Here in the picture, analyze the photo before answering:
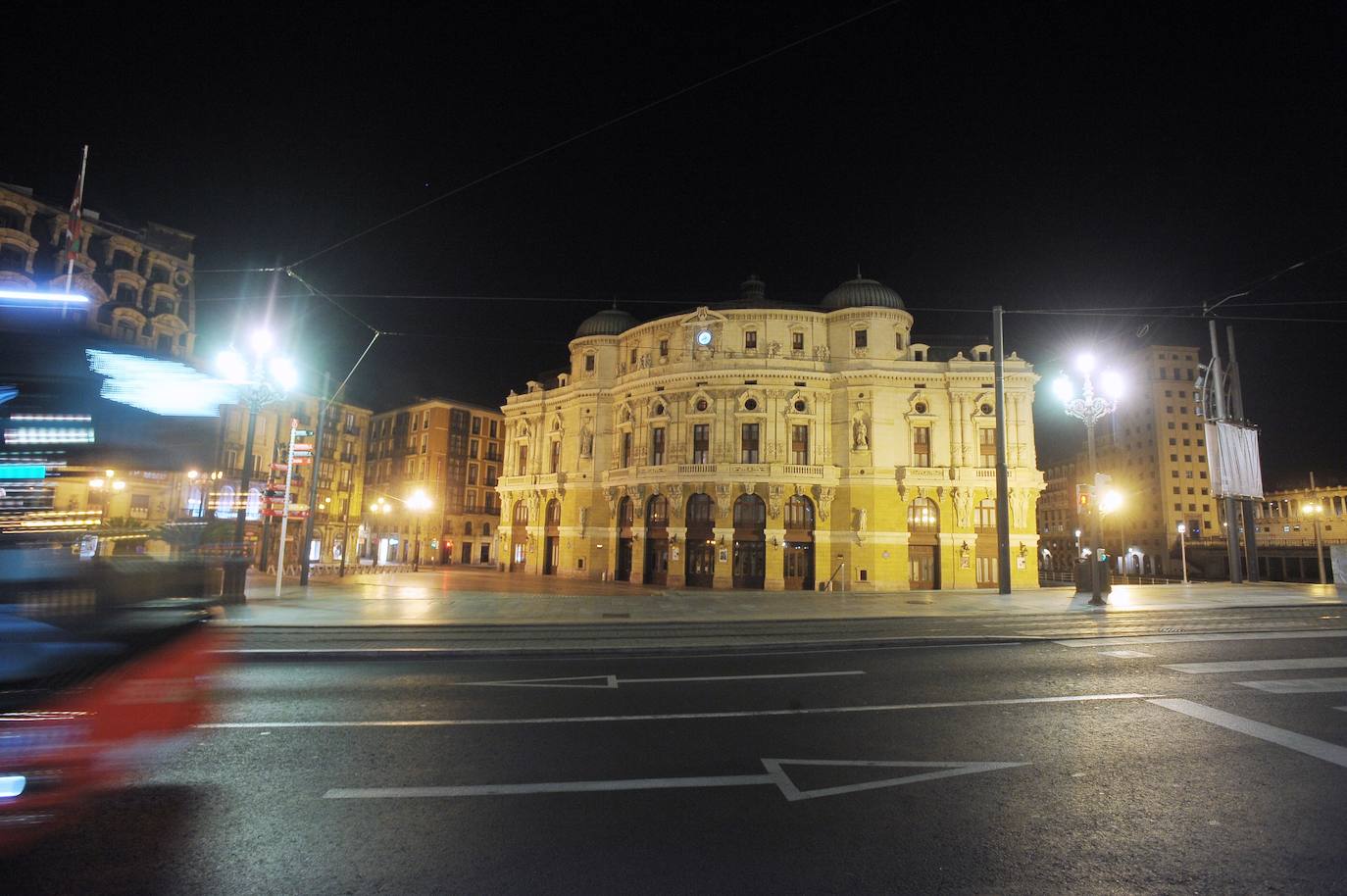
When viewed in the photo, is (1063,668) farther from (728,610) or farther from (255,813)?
(728,610)

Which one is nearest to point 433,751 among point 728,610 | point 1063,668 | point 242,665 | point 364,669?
point 364,669

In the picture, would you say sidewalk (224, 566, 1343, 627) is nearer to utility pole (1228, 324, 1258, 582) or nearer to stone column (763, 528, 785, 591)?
utility pole (1228, 324, 1258, 582)

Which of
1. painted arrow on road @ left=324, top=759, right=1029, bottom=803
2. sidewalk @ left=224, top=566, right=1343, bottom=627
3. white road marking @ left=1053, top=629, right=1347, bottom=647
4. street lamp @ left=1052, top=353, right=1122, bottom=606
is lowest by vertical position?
sidewalk @ left=224, top=566, right=1343, bottom=627

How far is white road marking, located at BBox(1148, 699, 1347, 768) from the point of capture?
5742 mm

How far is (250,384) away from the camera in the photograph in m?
19.5

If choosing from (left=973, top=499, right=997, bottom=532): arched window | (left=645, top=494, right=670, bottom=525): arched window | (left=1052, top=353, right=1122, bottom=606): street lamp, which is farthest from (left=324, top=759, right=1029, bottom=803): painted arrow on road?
(left=973, top=499, right=997, bottom=532): arched window

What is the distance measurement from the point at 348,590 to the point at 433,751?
23.1 m

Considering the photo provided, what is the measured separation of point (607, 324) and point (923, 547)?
27368mm

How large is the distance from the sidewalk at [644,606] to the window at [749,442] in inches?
566

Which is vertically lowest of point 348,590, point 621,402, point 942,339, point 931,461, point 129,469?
point 348,590

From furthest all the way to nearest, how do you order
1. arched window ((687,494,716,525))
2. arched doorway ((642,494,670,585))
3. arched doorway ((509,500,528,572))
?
arched doorway ((509,500,528,572)), arched doorway ((642,494,670,585)), arched window ((687,494,716,525))

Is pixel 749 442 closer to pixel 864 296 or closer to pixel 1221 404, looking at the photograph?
pixel 864 296

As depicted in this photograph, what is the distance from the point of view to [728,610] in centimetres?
2128

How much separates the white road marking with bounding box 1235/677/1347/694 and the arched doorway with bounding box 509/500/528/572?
48010 millimetres
